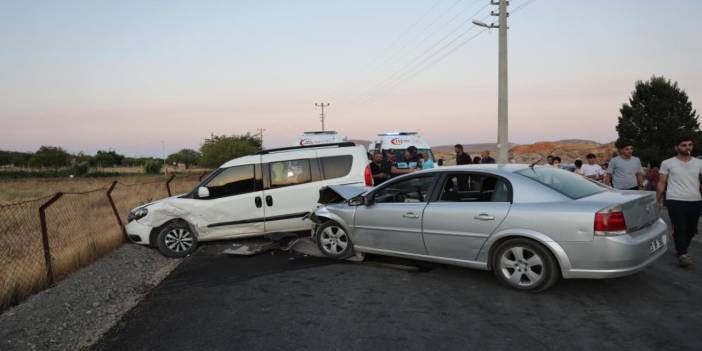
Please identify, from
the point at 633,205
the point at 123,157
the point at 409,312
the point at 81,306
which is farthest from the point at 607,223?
the point at 123,157

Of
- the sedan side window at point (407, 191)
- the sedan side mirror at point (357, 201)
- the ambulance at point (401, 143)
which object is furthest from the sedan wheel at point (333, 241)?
the ambulance at point (401, 143)

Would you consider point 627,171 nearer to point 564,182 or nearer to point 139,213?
point 564,182

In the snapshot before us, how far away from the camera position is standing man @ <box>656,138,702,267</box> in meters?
5.96

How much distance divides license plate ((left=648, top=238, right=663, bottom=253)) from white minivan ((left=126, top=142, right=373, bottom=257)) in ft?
15.2

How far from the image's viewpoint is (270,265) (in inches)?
274

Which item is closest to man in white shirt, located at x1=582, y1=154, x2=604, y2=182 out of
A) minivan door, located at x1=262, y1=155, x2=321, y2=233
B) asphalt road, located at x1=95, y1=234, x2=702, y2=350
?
asphalt road, located at x1=95, y1=234, x2=702, y2=350

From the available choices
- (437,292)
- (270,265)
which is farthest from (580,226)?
(270,265)

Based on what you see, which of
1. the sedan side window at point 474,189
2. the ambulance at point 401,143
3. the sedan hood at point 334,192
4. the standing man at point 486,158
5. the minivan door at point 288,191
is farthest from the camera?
the ambulance at point 401,143

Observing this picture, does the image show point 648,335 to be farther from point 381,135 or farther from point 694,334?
point 381,135

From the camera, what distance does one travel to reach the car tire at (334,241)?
6859 millimetres

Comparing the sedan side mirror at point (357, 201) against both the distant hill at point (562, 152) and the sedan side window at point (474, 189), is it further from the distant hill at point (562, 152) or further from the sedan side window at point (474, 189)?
the distant hill at point (562, 152)

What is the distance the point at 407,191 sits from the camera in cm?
629

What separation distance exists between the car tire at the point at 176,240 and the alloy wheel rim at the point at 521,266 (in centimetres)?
538

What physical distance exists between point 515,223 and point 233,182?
5.06 m
